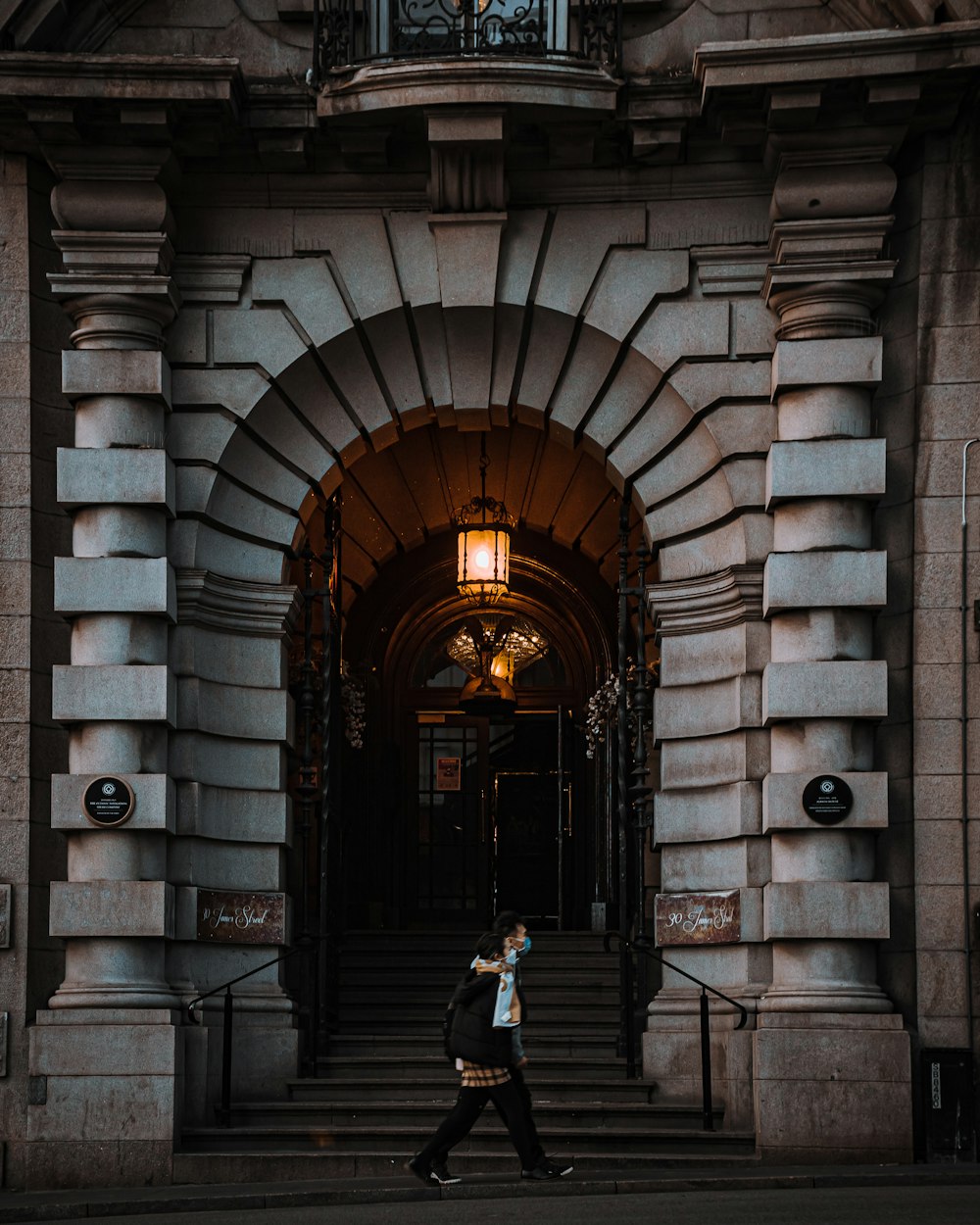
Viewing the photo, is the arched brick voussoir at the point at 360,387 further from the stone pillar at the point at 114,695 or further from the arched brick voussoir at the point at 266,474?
the stone pillar at the point at 114,695

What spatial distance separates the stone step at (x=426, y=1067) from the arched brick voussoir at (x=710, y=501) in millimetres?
4397

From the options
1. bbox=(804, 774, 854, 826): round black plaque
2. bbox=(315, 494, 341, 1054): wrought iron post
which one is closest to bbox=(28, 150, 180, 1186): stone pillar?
bbox=(315, 494, 341, 1054): wrought iron post

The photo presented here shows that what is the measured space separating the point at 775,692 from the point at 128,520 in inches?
207

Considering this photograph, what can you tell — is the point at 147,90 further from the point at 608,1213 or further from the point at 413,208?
the point at 608,1213

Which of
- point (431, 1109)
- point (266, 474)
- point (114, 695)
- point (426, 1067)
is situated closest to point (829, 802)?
point (431, 1109)

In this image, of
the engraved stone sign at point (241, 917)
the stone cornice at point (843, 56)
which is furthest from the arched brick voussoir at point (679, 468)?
the engraved stone sign at point (241, 917)

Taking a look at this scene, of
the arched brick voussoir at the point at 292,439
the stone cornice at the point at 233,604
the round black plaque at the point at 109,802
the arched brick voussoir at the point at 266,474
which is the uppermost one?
the arched brick voussoir at the point at 292,439

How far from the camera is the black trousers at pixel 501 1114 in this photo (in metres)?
14.1

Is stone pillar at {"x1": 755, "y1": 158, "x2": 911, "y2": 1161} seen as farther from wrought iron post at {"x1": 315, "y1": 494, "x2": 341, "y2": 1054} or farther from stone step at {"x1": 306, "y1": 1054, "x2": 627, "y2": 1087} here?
wrought iron post at {"x1": 315, "y1": 494, "x2": 341, "y2": 1054}

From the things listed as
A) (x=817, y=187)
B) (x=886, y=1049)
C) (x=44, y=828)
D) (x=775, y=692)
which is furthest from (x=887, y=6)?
(x=44, y=828)

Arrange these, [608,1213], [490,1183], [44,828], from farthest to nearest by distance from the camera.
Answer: [44,828] → [490,1183] → [608,1213]

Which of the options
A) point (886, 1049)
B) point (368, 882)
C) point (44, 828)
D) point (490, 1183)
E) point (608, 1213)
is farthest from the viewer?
point (368, 882)

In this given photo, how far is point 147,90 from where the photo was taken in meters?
16.4

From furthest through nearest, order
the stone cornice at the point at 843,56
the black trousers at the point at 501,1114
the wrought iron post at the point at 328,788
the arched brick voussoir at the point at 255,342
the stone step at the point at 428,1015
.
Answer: the stone step at the point at 428,1015, the wrought iron post at the point at 328,788, the arched brick voussoir at the point at 255,342, the stone cornice at the point at 843,56, the black trousers at the point at 501,1114
